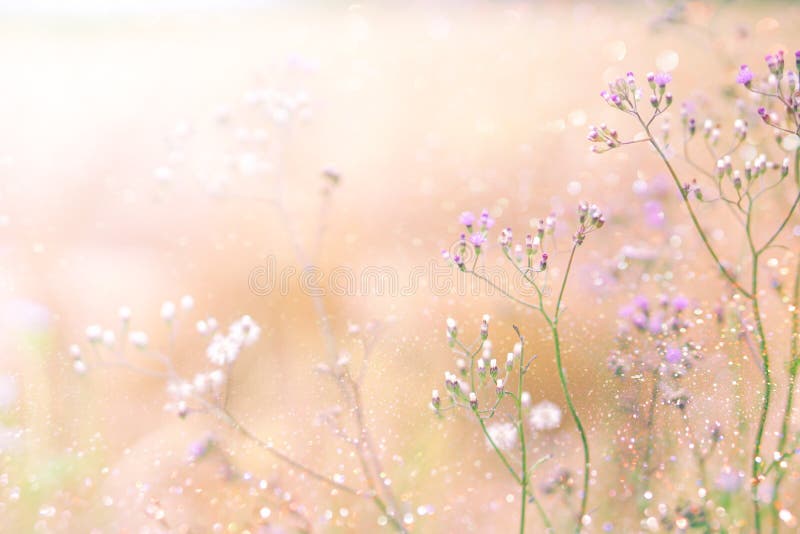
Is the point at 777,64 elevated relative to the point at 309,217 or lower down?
elevated

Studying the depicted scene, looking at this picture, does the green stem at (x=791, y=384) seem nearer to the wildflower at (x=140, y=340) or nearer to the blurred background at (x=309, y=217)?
the blurred background at (x=309, y=217)

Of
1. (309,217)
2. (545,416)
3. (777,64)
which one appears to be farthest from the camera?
(309,217)

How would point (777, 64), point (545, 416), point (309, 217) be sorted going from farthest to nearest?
point (309, 217) → point (545, 416) → point (777, 64)

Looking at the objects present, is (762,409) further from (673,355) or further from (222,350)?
(222,350)

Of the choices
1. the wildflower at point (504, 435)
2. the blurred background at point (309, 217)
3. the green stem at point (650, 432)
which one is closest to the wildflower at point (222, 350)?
the blurred background at point (309, 217)

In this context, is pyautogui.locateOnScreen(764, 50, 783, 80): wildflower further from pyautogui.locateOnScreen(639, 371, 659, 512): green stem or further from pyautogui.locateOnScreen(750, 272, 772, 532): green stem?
pyautogui.locateOnScreen(639, 371, 659, 512): green stem

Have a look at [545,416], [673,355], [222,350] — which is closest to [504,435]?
[545,416]

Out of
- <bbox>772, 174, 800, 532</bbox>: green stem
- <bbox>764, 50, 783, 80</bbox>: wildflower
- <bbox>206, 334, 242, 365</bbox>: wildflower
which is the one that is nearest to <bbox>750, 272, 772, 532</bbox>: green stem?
<bbox>772, 174, 800, 532</bbox>: green stem
